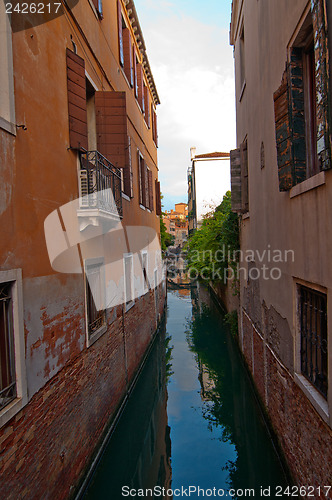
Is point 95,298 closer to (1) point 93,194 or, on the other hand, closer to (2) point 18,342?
(1) point 93,194

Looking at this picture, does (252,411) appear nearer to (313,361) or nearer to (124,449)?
(124,449)

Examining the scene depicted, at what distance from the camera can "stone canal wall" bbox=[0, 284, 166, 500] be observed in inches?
120

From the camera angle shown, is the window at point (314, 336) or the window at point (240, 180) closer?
the window at point (314, 336)

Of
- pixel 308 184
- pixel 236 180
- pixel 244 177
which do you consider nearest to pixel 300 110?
pixel 308 184

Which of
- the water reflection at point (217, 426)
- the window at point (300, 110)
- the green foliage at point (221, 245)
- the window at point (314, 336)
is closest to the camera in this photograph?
the window at point (314, 336)

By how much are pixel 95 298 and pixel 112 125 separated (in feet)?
9.48

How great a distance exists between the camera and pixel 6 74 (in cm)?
312

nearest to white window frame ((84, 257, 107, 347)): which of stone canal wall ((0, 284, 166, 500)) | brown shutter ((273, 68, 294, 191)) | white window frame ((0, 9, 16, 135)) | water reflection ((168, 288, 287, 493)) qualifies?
stone canal wall ((0, 284, 166, 500))

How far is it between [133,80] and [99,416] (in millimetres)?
8181

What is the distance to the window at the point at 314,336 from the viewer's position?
11.8 feet

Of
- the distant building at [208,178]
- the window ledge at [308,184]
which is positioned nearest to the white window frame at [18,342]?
the window ledge at [308,184]

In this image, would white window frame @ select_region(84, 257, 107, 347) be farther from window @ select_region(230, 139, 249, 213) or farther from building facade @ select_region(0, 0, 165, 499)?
window @ select_region(230, 139, 249, 213)

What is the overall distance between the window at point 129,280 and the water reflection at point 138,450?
6.15 ft

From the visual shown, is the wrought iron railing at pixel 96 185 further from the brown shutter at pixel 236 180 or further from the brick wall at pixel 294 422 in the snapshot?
the brown shutter at pixel 236 180
